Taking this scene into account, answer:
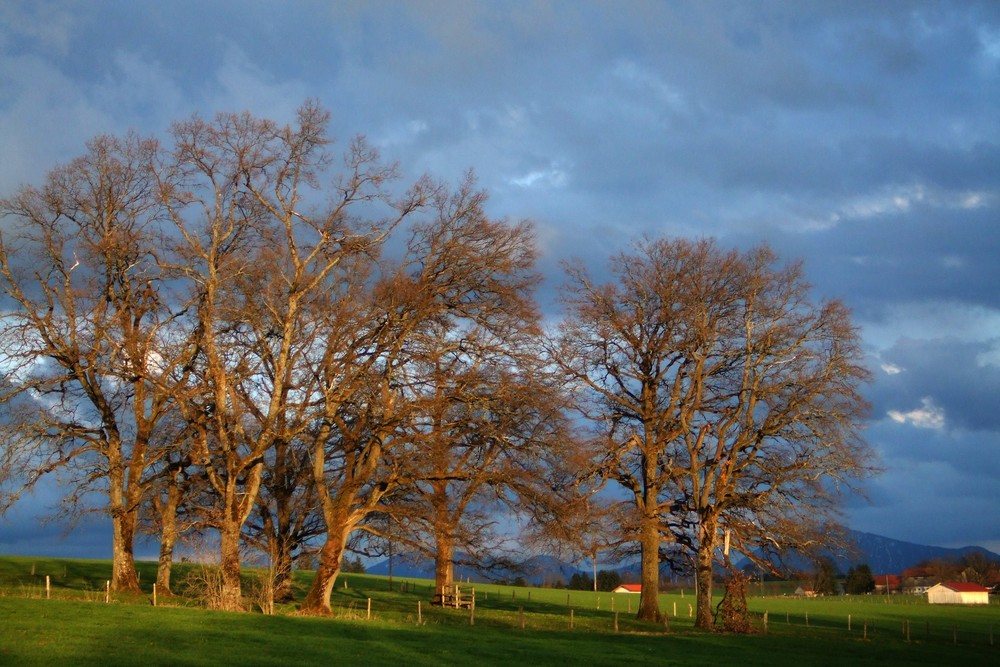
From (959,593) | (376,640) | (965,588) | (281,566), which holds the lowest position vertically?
(959,593)

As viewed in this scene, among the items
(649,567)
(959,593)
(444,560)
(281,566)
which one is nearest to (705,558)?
(649,567)

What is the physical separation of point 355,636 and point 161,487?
12421 millimetres

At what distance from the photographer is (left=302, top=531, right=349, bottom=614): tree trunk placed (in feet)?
102

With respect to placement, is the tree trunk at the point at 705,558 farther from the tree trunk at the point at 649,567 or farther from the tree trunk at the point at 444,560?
the tree trunk at the point at 444,560

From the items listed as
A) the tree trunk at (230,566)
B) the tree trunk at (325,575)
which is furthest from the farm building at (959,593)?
the tree trunk at (230,566)

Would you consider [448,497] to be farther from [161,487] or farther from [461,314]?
[161,487]

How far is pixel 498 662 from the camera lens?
22031 millimetres

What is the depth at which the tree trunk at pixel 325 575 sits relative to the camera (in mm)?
31078

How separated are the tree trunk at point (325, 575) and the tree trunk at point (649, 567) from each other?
11.2 metres

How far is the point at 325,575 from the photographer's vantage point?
31.3 m

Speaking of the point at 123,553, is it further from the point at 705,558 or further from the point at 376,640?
the point at 705,558

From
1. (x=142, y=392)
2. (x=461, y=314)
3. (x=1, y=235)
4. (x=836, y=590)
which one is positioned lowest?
(x=836, y=590)

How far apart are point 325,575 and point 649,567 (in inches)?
491

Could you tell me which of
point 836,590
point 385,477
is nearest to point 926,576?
point 836,590
